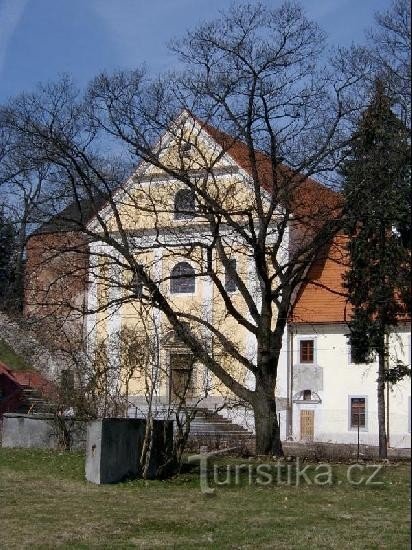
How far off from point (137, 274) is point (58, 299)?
263 cm

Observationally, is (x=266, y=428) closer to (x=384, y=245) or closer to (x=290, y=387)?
(x=384, y=245)

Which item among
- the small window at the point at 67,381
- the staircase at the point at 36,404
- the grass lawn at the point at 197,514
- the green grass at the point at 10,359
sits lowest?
the grass lawn at the point at 197,514

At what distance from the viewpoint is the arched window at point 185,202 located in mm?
19983

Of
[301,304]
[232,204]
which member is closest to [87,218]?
[232,204]

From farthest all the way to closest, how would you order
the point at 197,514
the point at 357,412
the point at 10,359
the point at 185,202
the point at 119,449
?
the point at 10,359
the point at 357,412
the point at 185,202
the point at 119,449
the point at 197,514

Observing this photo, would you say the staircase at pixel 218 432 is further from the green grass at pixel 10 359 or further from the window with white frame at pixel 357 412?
the green grass at pixel 10 359

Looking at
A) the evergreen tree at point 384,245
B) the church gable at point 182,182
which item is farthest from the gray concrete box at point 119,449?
the church gable at point 182,182

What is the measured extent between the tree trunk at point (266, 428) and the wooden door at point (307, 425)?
Result: 16238mm

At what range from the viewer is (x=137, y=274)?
19.4 metres

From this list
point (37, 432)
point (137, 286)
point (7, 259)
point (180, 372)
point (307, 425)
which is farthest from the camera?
point (307, 425)

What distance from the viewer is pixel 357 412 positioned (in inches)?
1379

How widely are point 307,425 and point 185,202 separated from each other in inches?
699

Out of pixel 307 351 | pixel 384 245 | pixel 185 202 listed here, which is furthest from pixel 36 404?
pixel 384 245

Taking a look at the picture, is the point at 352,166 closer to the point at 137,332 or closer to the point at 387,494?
the point at 387,494
